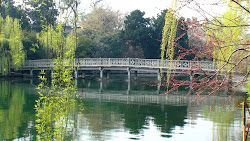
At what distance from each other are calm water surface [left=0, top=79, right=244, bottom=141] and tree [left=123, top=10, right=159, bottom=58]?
19557 millimetres

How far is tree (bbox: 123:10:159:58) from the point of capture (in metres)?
36.4

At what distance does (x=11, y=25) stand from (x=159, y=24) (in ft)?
54.8

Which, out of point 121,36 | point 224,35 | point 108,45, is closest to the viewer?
point 224,35

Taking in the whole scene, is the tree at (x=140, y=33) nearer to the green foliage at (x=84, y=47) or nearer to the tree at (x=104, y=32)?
the tree at (x=104, y=32)

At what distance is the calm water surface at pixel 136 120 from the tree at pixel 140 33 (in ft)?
64.2

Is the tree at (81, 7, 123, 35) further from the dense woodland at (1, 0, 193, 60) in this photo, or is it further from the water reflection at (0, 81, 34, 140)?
the water reflection at (0, 81, 34, 140)

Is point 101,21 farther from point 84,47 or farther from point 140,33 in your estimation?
point 84,47

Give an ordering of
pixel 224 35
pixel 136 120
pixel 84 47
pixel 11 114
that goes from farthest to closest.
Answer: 1. pixel 84 47
2. pixel 11 114
3. pixel 136 120
4. pixel 224 35

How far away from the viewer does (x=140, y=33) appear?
3647cm

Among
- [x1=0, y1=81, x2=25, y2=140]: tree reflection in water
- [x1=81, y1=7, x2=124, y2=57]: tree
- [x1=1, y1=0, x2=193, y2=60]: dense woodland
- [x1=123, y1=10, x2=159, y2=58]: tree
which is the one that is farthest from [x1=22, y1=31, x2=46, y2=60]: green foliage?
[x1=0, y1=81, x2=25, y2=140]: tree reflection in water

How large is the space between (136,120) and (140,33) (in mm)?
25289

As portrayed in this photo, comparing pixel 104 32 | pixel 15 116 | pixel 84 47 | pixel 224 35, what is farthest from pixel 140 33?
pixel 224 35

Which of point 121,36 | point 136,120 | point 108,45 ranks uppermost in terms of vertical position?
point 121,36

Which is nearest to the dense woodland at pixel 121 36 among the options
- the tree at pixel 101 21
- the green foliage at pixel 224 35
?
the tree at pixel 101 21
